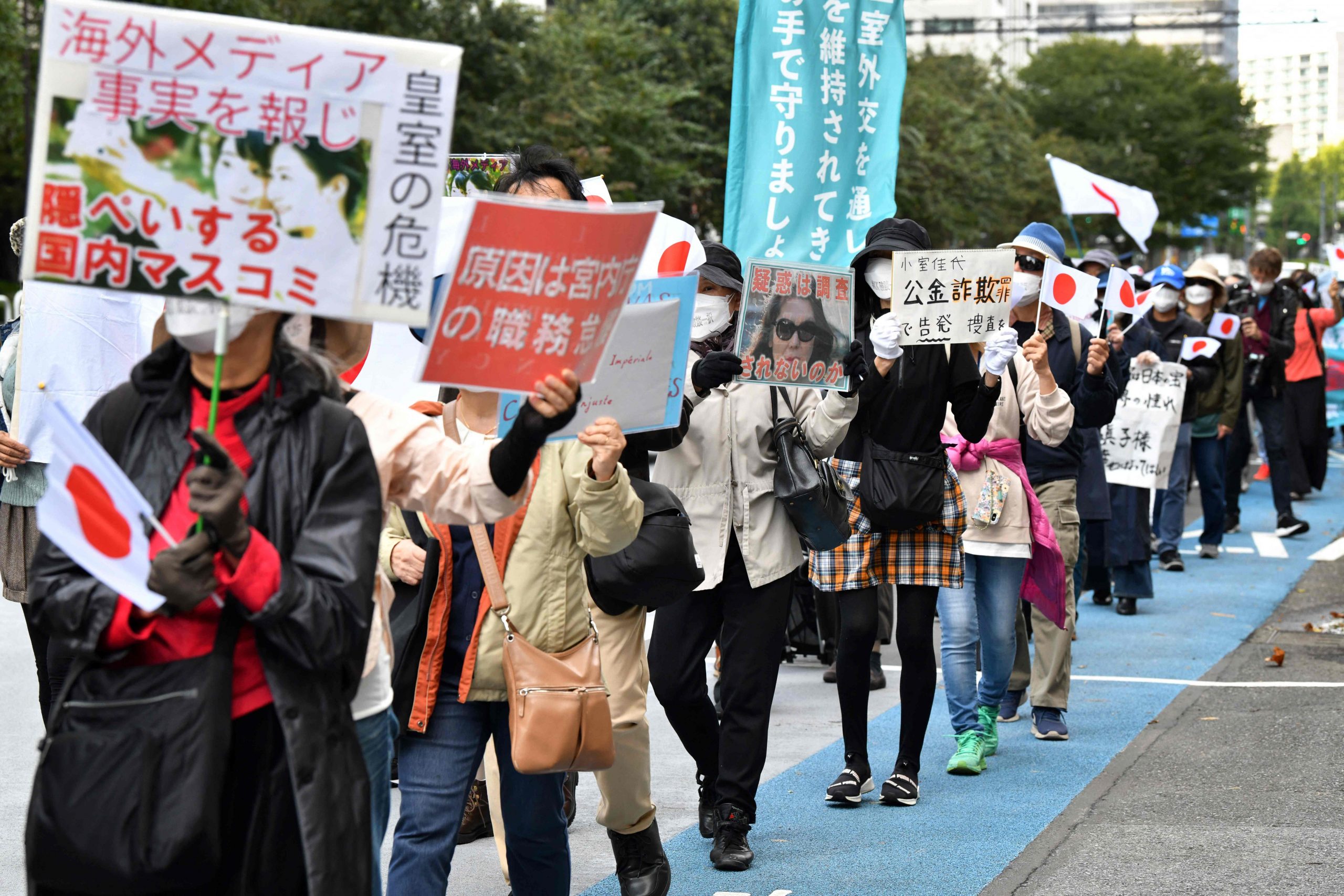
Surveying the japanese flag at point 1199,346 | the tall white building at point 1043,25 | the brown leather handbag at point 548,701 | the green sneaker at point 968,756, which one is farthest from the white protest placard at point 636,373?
the tall white building at point 1043,25

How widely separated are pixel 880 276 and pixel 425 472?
304 centimetres

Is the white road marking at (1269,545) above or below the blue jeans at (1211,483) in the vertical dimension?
below

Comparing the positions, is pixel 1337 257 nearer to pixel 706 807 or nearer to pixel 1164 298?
pixel 1164 298

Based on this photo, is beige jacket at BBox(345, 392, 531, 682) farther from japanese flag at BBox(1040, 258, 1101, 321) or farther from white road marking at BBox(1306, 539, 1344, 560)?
white road marking at BBox(1306, 539, 1344, 560)

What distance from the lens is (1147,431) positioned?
10930 millimetres

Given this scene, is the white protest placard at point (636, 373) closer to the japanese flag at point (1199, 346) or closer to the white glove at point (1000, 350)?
the white glove at point (1000, 350)

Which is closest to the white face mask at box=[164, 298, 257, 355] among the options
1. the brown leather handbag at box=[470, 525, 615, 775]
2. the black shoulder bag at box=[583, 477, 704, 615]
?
the brown leather handbag at box=[470, 525, 615, 775]

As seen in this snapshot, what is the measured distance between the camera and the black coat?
2.65 meters

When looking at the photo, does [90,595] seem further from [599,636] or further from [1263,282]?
[1263,282]

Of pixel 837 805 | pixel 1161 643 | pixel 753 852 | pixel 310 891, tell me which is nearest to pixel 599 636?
pixel 753 852

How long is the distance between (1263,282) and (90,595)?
13.3 m

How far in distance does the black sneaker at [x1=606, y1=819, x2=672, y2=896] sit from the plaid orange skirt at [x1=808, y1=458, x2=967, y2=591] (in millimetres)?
1421

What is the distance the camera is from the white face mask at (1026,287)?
278 inches

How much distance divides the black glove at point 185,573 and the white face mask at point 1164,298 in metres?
9.96
